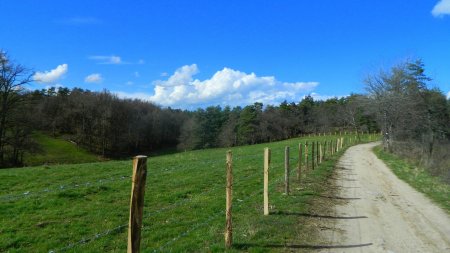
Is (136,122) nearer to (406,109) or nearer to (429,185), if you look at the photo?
(406,109)

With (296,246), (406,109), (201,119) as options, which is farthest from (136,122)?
(296,246)

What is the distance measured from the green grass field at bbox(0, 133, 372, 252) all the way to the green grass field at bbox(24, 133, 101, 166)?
47.1m

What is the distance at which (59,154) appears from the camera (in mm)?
71375

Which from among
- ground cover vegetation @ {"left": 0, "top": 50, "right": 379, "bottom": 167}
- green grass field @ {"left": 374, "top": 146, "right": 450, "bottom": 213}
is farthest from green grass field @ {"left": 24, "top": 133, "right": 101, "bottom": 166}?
green grass field @ {"left": 374, "top": 146, "right": 450, "bottom": 213}

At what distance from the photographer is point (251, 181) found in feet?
59.1

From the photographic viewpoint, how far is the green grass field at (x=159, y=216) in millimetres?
8312

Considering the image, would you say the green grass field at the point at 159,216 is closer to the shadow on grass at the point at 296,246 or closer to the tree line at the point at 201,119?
the shadow on grass at the point at 296,246

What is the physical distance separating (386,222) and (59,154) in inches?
2751

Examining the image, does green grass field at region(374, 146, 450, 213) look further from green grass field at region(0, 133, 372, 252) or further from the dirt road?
green grass field at region(0, 133, 372, 252)

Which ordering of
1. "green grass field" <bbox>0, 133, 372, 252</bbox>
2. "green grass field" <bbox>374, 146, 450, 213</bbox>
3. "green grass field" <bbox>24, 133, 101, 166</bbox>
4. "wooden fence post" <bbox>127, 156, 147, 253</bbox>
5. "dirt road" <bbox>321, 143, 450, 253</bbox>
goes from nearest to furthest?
"wooden fence post" <bbox>127, 156, 147, 253</bbox>, "green grass field" <bbox>0, 133, 372, 252</bbox>, "dirt road" <bbox>321, 143, 450, 253</bbox>, "green grass field" <bbox>374, 146, 450, 213</bbox>, "green grass field" <bbox>24, 133, 101, 166</bbox>

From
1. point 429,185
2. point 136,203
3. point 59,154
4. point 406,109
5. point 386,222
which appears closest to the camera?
point 136,203

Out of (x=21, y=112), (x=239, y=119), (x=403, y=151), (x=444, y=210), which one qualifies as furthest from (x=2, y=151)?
(x=239, y=119)

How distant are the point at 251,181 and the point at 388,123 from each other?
38658 mm

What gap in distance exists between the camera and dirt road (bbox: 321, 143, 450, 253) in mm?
8591
